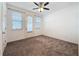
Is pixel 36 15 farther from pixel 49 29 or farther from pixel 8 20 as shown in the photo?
pixel 8 20

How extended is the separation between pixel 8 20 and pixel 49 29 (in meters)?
3.15

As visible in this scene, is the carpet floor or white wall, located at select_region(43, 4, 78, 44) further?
white wall, located at select_region(43, 4, 78, 44)

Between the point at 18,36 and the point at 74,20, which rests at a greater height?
the point at 74,20

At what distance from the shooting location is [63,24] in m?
4.63

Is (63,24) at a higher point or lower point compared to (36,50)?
higher

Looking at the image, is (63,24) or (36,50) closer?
(36,50)

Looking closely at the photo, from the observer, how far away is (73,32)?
4121 millimetres

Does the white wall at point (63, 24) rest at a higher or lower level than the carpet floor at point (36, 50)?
higher

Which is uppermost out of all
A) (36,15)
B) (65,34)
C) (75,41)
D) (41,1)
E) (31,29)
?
(41,1)

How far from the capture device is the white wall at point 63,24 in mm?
4082

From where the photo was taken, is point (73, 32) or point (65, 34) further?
point (65, 34)

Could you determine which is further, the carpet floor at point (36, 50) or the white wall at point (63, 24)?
the white wall at point (63, 24)

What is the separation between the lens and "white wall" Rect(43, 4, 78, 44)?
408cm

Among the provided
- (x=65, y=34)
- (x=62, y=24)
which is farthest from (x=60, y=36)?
(x=62, y=24)
